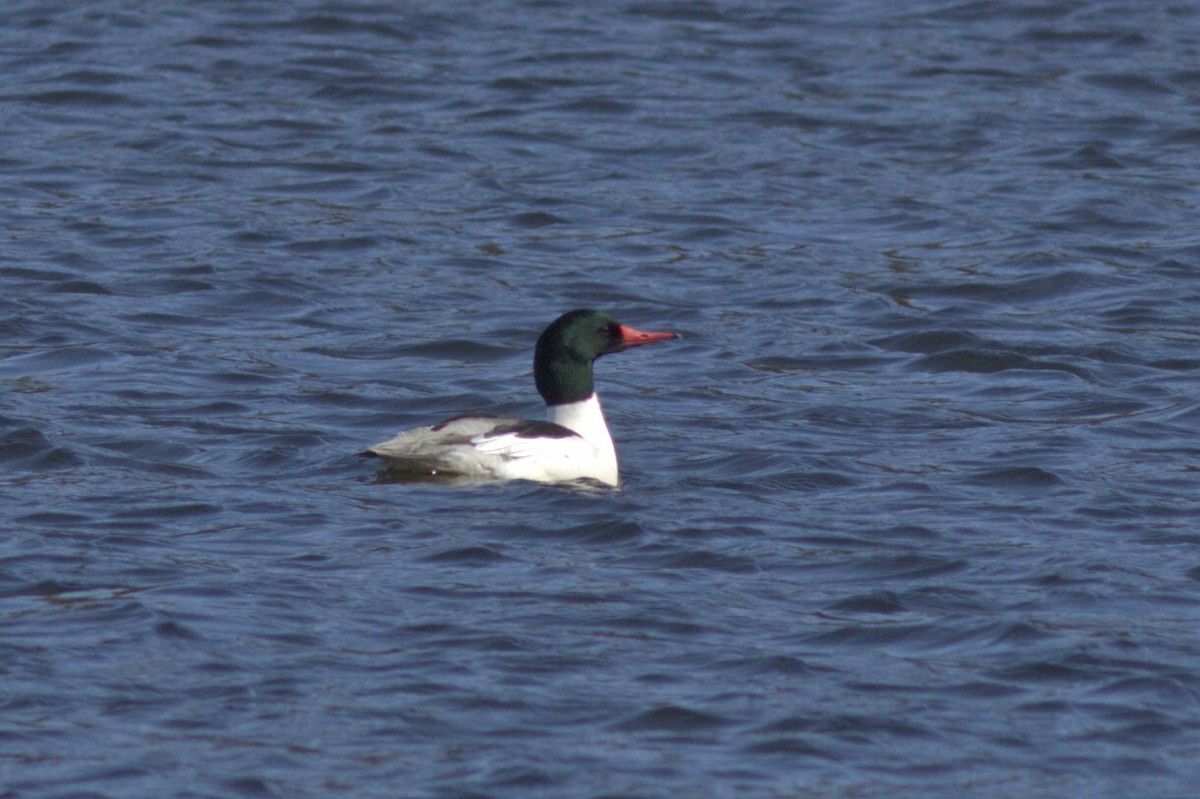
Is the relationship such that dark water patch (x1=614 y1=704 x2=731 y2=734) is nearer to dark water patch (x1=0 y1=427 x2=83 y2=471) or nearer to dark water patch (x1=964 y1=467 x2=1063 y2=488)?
dark water patch (x1=964 y1=467 x2=1063 y2=488)

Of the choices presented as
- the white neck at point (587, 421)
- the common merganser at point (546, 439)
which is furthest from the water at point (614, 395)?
the white neck at point (587, 421)

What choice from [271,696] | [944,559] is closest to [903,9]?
[944,559]

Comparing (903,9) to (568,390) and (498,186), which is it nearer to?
(498,186)

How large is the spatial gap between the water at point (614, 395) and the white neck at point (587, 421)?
0.92 feet

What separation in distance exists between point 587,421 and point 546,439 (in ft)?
1.51

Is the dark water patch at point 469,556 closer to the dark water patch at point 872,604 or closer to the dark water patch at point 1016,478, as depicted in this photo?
the dark water patch at point 872,604

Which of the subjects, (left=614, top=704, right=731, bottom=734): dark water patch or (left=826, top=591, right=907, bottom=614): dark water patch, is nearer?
(left=614, top=704, right=731, bottom=734): dark water patch

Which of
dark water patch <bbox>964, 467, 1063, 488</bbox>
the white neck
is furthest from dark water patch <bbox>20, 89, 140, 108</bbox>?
dark water patch <bbox>964, 467, 1063, 488</bbox>

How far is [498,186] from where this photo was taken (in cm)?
1727

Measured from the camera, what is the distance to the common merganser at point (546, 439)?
10.5 metres

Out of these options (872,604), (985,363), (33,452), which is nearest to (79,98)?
(33,452)

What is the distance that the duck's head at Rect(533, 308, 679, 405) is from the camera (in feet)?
37.0

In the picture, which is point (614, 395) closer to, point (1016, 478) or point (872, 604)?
point (1016, 478)

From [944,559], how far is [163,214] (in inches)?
338
